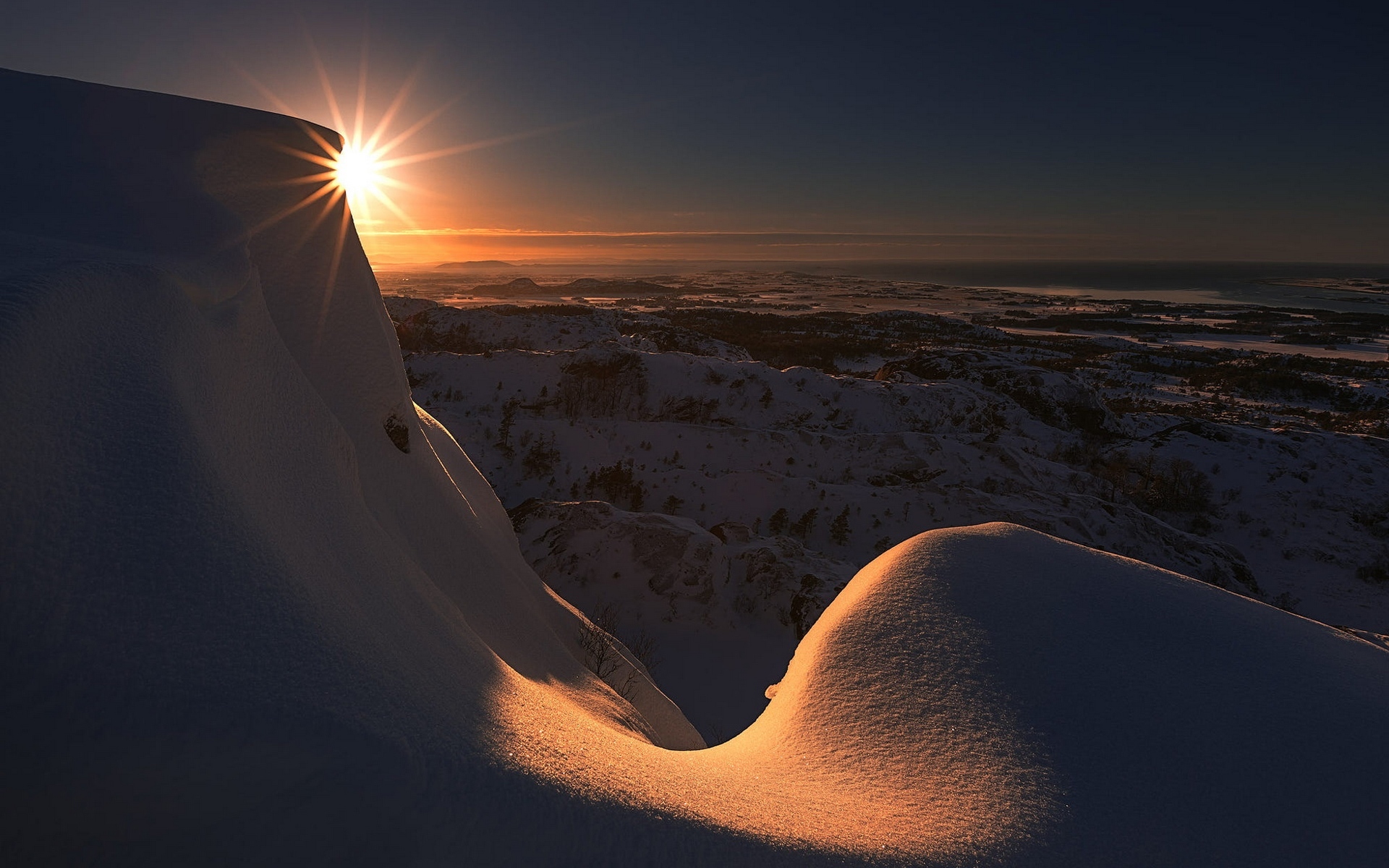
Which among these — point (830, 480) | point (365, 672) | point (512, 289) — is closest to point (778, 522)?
point (830, 480)

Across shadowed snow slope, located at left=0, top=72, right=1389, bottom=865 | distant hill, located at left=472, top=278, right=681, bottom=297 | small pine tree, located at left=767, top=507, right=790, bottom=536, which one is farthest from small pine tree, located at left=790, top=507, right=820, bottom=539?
distant hill, located at left=472, top=278, right=681, bottom=297

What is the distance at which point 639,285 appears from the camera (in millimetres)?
188125

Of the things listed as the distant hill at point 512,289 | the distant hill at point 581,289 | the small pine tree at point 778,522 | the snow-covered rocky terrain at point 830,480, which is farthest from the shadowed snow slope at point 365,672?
the distant hill at point 512,289

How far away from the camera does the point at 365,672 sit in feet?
8.56

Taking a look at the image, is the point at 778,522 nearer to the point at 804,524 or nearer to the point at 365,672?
the point at 804,524

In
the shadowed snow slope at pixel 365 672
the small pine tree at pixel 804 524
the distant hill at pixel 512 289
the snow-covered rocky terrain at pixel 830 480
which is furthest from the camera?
the distant hill at pixel 512 289

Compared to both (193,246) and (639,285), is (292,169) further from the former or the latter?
(639,285)

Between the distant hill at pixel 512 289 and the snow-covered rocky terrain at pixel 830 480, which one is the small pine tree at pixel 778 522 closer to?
the snow-covered rocky terrain at pixel 830 480

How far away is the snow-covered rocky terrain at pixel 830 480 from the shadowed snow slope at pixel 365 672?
7040 millimetres

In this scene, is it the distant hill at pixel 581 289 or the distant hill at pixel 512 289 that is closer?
the distant hill at pixel 512 289

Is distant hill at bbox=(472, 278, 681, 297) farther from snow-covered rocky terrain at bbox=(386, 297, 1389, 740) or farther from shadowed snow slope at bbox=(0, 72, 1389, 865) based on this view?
shadowed snow slope at bbox=(0, 72, 1389, 865)

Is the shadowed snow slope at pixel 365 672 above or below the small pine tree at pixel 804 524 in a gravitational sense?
above

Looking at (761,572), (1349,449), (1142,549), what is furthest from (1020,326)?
(761,572)

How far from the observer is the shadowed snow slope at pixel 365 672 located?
205 centimetres
